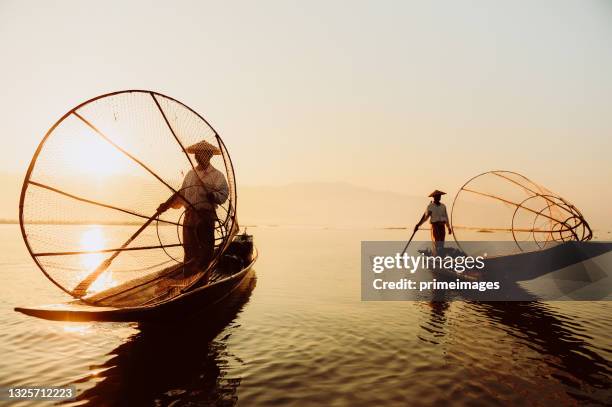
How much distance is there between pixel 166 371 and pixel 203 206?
378cm

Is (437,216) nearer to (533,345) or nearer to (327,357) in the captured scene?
(533,345)

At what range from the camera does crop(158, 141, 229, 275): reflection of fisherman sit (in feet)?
27.3

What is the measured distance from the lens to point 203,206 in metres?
8.44

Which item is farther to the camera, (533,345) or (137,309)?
(533,345)

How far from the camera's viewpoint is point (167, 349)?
274 inches

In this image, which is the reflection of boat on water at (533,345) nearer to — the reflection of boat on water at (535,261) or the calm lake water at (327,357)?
the calm lake water at (327,357)

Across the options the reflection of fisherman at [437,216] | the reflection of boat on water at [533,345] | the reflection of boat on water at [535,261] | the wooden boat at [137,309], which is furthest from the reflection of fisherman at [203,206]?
the reflection of boat on water at [535,261]

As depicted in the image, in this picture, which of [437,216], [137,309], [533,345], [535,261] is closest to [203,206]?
[137,309]

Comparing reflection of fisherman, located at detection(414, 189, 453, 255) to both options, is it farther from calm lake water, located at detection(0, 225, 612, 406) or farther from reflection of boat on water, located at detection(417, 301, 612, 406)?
calm lake water, located at detection(0, 225, 612, 406)

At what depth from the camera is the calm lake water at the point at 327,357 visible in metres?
5.20

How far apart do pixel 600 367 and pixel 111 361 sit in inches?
354

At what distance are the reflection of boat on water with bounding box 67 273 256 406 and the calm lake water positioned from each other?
0.9 inches

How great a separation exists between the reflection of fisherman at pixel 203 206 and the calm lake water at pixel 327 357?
68.8 inches

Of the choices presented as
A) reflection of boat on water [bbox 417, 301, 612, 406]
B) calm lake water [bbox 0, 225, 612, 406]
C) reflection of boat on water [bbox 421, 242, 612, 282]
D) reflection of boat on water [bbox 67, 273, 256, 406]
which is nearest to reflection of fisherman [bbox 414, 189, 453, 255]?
reflection of boat on water [bbox 421, 242, 612, 282]
